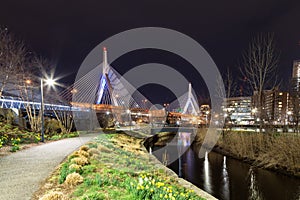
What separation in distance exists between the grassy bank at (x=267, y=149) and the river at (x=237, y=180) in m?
0.57

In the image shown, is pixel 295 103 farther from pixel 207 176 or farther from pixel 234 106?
pixel 207 176

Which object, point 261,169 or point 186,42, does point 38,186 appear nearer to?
point 261,169

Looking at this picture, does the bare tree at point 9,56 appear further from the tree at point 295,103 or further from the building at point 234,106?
the tree at point 295,103

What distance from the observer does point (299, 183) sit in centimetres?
921

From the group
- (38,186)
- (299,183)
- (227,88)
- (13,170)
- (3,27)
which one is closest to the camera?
(38,186)

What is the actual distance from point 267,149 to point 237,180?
13.8 feet

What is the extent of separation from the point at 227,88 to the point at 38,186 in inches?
868

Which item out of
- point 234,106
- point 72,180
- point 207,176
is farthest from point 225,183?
point 234,106

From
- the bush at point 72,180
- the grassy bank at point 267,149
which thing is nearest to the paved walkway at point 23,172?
the bush at point 72,180

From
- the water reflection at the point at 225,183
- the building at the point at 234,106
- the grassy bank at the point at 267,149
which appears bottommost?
the water reflection at the point at 225,183

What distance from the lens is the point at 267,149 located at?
12.9 meters

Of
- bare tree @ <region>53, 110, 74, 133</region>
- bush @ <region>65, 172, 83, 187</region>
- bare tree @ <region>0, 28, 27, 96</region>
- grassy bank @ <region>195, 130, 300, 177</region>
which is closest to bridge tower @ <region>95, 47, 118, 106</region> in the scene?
bare tree @ <region>53, 110, 74, 133</region>

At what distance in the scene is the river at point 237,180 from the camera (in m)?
8.43

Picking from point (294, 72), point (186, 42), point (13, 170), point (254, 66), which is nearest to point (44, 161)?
point (13, 170)
